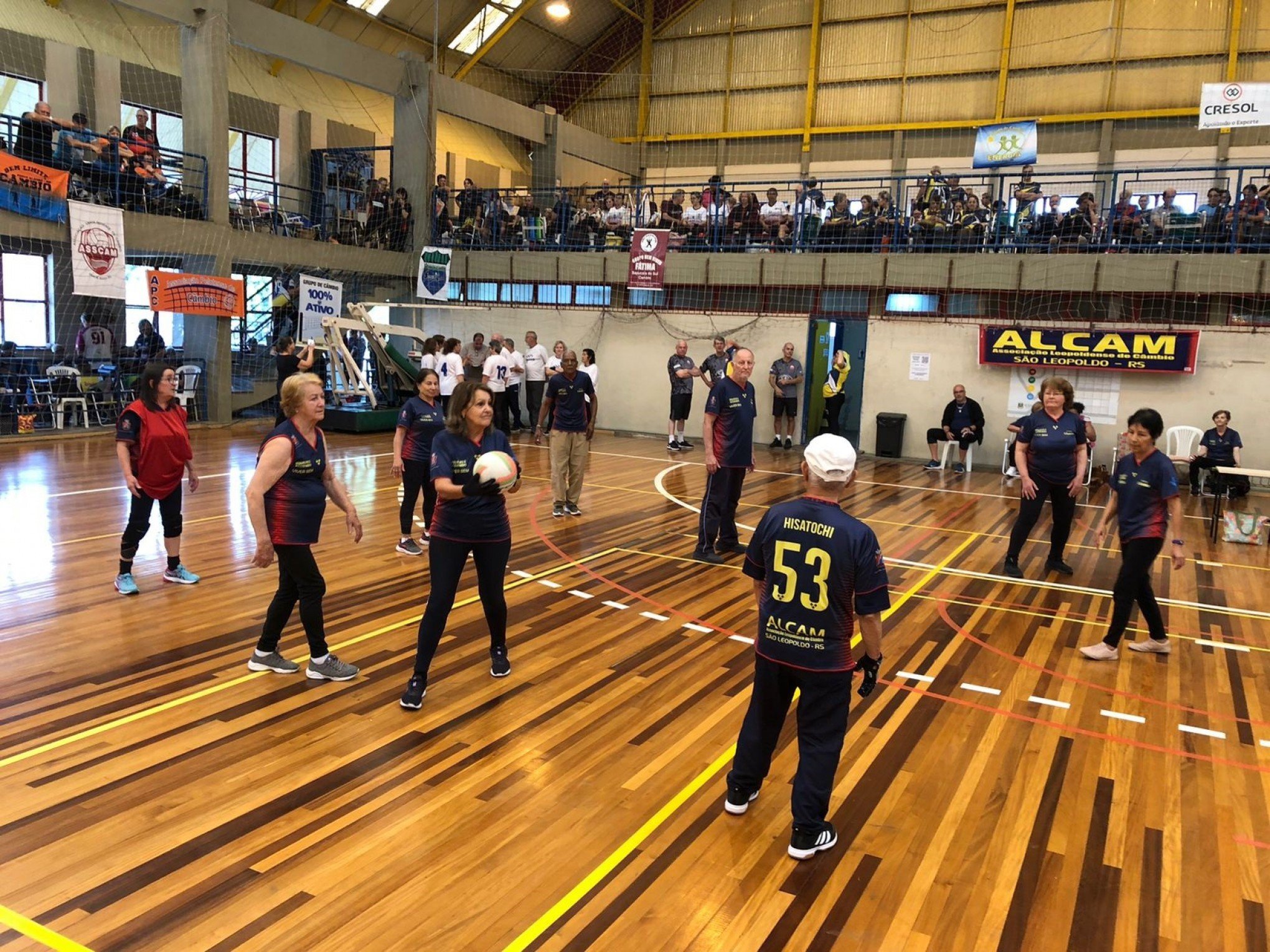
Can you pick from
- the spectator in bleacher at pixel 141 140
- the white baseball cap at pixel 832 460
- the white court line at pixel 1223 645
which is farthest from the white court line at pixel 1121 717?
the spectator in bleacher at pixel 141 140

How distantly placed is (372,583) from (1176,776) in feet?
18.2

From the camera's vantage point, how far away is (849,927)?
3.19m

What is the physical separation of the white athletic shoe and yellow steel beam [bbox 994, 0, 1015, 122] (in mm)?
20719

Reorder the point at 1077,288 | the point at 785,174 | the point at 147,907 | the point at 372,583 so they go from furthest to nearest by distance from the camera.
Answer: the point at 785,174
the point at 1077,288
the point at 372,583
the point at 147,907

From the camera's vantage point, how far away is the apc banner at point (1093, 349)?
1466cm

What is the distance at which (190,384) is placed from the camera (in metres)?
17.4

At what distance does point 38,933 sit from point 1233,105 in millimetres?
18760

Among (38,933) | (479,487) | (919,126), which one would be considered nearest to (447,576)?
(479,487)

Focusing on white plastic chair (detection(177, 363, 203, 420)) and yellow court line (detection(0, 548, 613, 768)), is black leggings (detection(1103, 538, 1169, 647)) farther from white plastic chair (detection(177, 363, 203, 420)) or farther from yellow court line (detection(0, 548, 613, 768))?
white plastic chair (detection(177, 363, 203, 420))

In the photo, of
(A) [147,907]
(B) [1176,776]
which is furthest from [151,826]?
(B) [1176,776]

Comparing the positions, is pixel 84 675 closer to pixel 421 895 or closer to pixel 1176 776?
pixel 421 895

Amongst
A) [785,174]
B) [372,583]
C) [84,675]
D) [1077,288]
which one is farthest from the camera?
[785,174]

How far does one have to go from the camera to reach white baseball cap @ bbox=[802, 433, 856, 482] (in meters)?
3.33

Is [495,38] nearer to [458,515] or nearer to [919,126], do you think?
[919,126]
